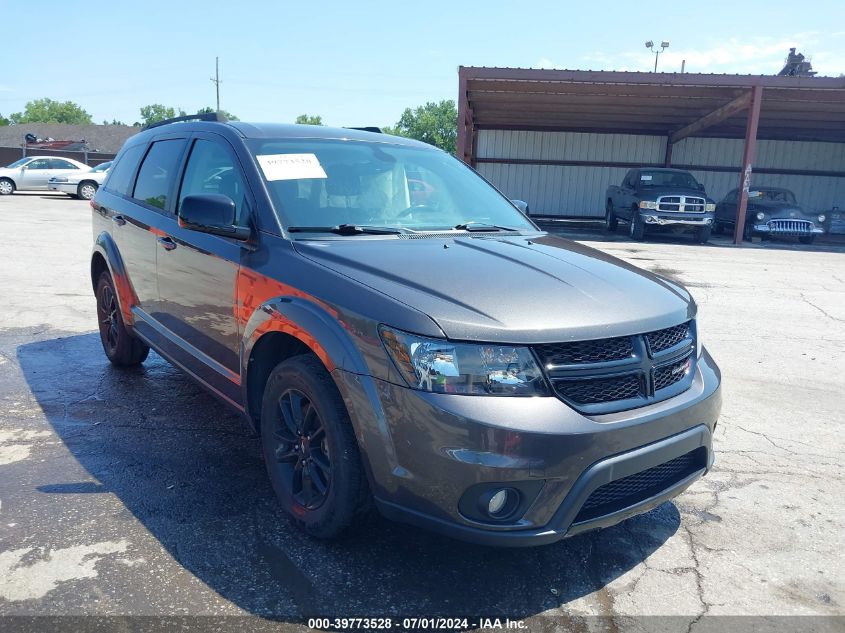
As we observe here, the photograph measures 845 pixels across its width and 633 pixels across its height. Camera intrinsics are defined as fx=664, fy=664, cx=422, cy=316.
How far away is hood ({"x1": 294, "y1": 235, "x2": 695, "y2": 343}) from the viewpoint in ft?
7.84

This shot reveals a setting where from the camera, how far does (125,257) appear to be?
15.5ft

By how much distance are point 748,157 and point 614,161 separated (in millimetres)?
7710

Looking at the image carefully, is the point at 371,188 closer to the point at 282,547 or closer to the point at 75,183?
the point at 282,547

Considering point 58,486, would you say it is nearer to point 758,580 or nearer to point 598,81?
point 758,580

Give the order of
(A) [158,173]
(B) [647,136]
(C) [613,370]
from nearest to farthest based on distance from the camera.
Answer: (C) [613,370] → (A) [158,173] → (B) [647,136]

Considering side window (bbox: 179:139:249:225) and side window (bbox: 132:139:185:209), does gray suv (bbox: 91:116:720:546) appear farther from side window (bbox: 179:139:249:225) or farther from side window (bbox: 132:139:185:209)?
side window (bbox: 132:139:185:209)

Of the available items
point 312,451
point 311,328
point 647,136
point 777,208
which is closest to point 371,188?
point 311,328

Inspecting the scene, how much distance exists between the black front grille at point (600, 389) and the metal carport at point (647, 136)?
16.3m

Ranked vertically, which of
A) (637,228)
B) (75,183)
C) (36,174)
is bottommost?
(637,228)

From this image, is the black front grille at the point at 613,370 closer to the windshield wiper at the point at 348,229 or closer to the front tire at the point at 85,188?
the windshield wiper at the point at 348,229

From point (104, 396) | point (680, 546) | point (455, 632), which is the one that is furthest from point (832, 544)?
point (104, 396)

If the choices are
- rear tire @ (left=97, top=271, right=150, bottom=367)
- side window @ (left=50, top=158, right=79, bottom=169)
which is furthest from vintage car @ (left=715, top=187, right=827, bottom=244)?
side window @ (left=50, top=158, right=79, bottom=169)

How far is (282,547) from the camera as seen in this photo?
2857 millimetres

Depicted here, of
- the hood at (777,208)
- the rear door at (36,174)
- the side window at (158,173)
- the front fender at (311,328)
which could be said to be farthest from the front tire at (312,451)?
the rear door at (36,174)
